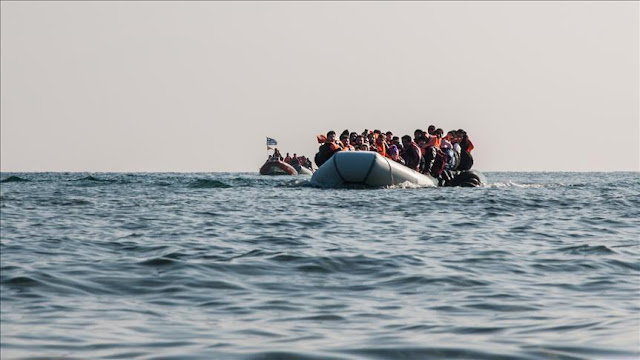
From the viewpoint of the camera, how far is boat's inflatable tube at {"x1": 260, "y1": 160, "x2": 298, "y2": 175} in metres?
77.9

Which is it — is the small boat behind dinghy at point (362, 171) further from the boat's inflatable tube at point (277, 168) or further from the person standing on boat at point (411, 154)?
the boat's inflatable tube at point (277, 168)

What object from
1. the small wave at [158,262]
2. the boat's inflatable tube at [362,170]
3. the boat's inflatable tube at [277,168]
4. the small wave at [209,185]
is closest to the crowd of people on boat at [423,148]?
the boat's inflatable tube at [362,170]

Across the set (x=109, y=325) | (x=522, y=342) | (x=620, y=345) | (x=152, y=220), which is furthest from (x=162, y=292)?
(x=152, y=220)

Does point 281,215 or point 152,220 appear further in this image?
point 281,215

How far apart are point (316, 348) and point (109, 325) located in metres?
1.40

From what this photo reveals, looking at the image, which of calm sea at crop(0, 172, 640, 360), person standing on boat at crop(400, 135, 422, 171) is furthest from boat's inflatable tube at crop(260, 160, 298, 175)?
calm sea at crop(0, 172, 640, 360)

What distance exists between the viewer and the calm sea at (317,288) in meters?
5.31

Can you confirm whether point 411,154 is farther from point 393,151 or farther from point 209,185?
point 209,185

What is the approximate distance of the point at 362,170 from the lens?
25.5 m

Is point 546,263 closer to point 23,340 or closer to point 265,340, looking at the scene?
point 265,340

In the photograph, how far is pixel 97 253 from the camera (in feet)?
31.5

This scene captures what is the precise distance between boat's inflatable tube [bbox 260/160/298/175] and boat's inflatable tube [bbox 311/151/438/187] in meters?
51.1

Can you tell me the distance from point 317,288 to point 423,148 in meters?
21.1

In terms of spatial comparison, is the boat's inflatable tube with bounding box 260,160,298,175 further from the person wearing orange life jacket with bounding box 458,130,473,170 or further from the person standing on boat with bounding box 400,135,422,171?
the person standing on boat with bounding box 400,135,422,171
